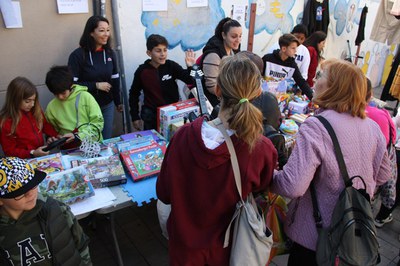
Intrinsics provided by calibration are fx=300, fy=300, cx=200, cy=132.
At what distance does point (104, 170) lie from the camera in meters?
2.25

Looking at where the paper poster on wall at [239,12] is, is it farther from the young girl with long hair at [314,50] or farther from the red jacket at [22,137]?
the red jacket at [22,137]

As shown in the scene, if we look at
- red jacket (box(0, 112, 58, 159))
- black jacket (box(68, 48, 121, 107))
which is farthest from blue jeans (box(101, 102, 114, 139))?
red jacket (box(0, 112, 58, 159))

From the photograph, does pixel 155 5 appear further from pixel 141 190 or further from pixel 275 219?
pixel 275 219

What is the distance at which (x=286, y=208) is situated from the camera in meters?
1.98

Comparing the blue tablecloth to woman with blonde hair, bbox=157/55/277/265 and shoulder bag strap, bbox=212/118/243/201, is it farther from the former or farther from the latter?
shoulder bag strap, bbox=212/118/243/201

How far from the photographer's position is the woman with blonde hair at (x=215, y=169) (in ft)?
4.45

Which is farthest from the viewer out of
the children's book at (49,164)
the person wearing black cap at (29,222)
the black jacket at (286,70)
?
the black jacket at (286,70)

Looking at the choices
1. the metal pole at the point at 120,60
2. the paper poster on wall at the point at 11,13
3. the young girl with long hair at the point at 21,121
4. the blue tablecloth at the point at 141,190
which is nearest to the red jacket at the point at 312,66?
the metal pole at the point at 120,60

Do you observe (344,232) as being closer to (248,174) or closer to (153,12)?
(248,174)

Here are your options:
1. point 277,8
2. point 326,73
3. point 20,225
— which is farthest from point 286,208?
point 277,8

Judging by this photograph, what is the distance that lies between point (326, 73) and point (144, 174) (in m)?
1.42

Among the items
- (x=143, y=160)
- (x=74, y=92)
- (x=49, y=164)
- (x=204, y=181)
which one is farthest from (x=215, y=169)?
(x=74, y=92)

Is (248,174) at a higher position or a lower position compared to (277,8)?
lower

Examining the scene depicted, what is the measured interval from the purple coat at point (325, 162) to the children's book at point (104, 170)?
115cm
